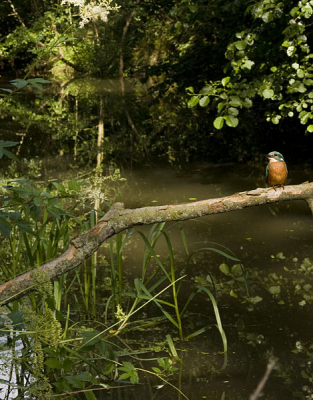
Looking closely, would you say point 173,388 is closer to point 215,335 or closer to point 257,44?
point 215,335

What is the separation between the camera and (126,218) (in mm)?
2611

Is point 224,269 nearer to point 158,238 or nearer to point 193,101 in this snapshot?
point 158,238

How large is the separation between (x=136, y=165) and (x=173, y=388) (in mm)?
5182

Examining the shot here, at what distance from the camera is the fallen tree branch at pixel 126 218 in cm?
245

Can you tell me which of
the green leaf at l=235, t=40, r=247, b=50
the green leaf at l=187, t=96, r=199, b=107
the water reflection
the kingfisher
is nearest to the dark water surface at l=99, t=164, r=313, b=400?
the water reflection

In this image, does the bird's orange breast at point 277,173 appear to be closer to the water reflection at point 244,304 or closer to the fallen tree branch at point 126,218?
the water reflection at point 244,304

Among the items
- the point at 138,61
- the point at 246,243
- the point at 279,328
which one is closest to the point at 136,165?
the point at 246,243

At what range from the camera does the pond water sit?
9.51 ft

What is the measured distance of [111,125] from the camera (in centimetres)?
1075

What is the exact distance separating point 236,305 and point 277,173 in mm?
832

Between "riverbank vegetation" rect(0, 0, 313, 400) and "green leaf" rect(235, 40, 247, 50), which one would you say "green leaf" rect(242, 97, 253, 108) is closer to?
"riverbank vegetation" rect(0, 0, 313, 400)

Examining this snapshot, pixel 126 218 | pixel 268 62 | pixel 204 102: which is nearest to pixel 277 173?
pixel 204 102

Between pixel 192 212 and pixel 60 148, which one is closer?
pixel 192 212

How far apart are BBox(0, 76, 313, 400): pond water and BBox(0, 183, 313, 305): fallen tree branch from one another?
2.02ft
